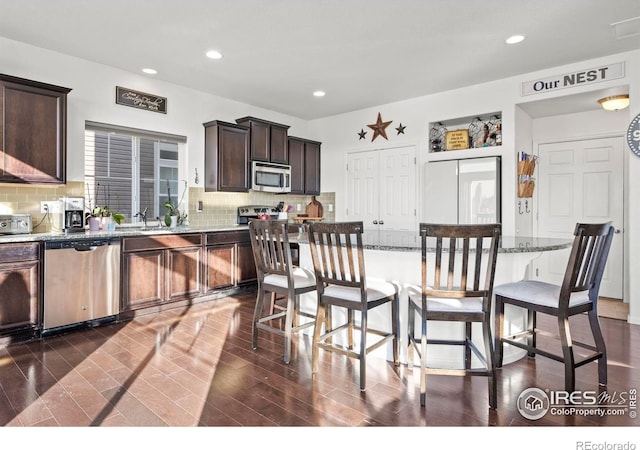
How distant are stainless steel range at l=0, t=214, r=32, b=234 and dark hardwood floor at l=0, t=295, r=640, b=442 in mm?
1053

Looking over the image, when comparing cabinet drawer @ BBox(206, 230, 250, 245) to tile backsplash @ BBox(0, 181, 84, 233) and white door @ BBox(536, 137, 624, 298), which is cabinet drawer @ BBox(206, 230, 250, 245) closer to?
tile backsplash @ BBox(0, 181, 84, 233)

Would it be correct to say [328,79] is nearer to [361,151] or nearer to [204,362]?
[361,151]

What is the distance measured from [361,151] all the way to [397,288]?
12.4ft

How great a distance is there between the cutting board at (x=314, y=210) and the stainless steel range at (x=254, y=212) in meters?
0.72

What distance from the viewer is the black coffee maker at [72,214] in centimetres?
367

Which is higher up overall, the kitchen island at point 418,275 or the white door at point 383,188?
the white door at point 383,188

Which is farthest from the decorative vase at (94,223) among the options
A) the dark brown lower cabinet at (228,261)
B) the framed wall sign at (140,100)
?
the framed wall sign at (140,100)

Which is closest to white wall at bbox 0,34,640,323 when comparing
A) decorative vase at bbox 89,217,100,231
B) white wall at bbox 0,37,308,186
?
white wall at bbox 0,37,308,186

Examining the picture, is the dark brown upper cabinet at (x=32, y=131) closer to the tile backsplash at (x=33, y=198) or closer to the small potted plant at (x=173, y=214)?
the tile backsplash at (x=33, y=198)

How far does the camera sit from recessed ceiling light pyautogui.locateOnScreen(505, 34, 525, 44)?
342 cm

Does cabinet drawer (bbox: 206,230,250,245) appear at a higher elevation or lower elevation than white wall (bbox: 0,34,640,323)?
lower

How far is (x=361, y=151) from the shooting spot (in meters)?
6.03

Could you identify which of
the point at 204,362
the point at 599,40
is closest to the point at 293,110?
the point at 599,40

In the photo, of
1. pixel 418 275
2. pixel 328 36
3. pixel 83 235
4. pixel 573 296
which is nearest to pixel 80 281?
pixel 83 235
